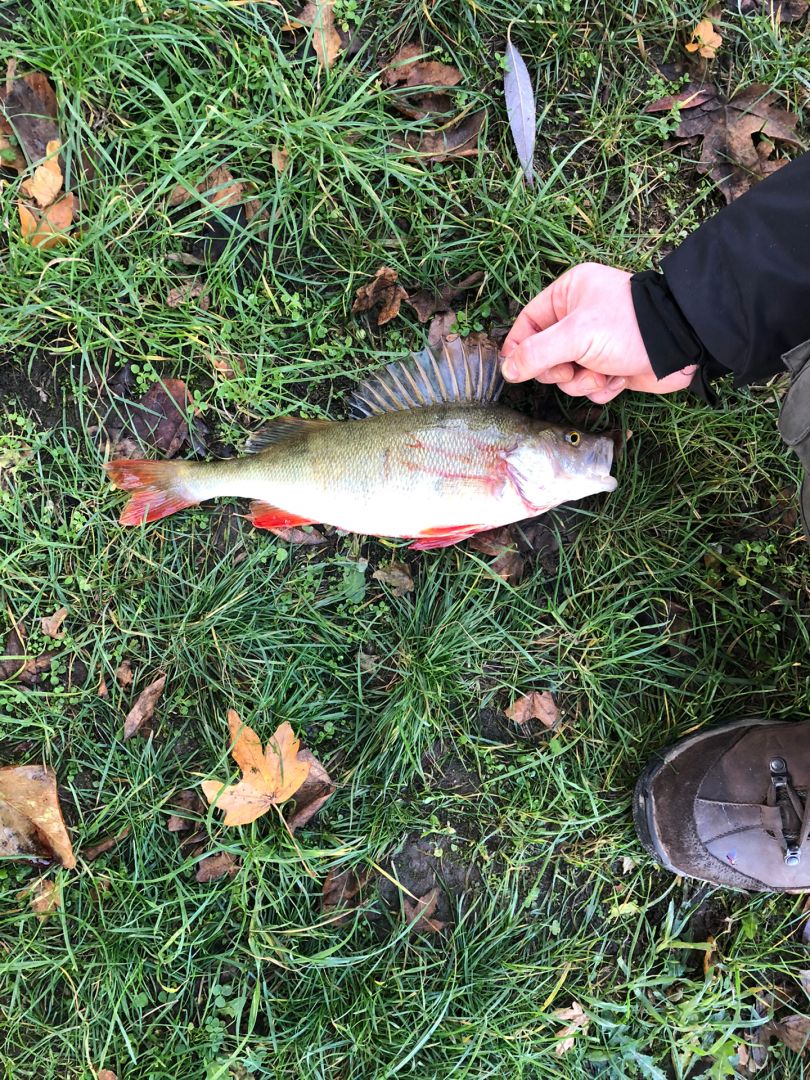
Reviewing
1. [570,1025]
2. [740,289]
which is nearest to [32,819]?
[570,1025]

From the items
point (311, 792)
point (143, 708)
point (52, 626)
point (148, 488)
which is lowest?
point (311, 792)

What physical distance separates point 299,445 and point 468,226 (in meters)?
1.23

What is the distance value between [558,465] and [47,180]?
2426mm

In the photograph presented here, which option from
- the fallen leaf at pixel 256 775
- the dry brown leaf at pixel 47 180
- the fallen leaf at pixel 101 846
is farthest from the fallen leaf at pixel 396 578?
the dry brown leaf at pixel 47 180

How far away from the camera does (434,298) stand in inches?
120

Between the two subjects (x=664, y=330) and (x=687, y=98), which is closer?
(x=664, y=330)

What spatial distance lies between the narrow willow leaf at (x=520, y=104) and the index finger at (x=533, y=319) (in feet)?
2.38

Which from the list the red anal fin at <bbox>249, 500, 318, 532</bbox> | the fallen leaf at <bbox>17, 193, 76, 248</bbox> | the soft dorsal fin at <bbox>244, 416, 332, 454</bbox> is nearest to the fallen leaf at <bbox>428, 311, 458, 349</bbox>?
the soft dorsal fin at <bbox>244, 416, 332, 454</bbox>

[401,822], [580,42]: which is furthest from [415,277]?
[401,822]

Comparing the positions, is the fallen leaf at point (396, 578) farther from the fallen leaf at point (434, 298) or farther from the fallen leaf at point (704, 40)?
the fallen leaf at point (704, 40)

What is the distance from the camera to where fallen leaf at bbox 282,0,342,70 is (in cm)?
292

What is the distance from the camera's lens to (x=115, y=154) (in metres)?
2.95

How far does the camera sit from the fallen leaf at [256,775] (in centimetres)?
281

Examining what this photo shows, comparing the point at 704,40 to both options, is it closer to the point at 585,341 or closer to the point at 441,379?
the point at 585,341
